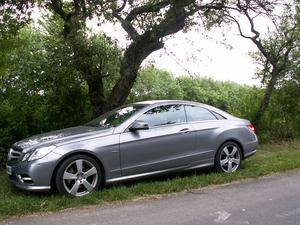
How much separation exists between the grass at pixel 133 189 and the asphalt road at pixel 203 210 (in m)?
0.25

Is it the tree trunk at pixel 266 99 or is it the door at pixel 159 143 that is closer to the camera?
the door at pixel 159 143

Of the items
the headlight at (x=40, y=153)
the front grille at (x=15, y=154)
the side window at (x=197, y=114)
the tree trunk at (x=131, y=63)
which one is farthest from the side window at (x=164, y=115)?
the tree trunk at (x=131, y=63)

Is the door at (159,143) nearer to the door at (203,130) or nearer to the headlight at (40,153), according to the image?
the door at (203,130)

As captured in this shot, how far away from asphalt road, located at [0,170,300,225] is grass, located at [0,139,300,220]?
25 centimetres

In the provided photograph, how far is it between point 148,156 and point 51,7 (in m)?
5.92

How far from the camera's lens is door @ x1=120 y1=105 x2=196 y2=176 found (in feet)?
25.9

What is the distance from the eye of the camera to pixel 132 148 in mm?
7898

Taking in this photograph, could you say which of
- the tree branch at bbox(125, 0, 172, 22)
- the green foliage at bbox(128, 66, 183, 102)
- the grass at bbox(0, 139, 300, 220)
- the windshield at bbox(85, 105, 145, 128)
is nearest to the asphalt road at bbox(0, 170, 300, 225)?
the grass at bbox(0, 139, 300, 220)

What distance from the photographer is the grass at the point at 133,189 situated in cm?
675

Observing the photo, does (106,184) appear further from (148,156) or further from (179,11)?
(179,11)

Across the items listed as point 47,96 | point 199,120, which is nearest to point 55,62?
point 47,96

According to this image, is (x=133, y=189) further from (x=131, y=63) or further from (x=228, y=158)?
(x=131, y=63)

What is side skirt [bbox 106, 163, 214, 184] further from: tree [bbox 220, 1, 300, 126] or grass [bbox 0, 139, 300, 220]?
tree [bbox 220, 1, 300, 126]

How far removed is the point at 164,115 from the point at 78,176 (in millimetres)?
2113
